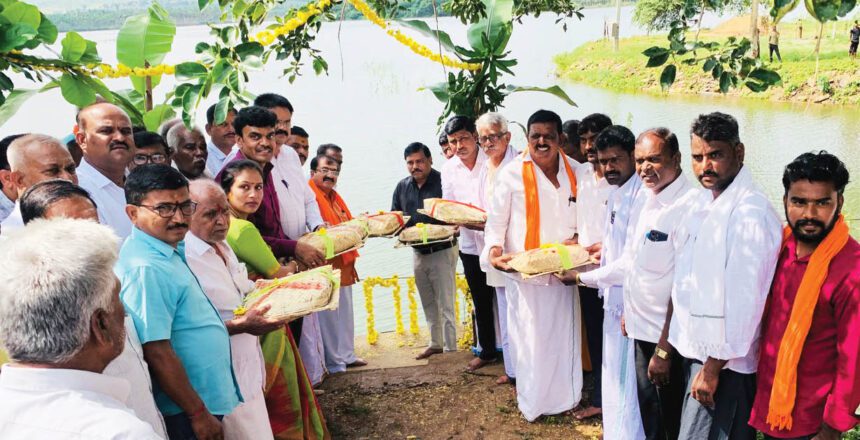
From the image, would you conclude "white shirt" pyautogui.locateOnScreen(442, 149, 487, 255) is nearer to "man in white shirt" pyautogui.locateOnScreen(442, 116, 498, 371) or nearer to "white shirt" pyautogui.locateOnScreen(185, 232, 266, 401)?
"man in white shirt" pyautogui.locateOnScreen(442, 116, 498, 371)

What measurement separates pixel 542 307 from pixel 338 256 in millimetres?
1327

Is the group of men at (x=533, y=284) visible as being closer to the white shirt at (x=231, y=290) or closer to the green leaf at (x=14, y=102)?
the white shirt at (x=231, y=290)

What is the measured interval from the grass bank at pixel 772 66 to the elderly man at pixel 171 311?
14.5 m

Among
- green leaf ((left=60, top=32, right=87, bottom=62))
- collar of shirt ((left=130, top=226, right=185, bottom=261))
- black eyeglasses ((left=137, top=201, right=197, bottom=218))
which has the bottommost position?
collar of shirt ((left=130, top=226, right=185, bottom=261))

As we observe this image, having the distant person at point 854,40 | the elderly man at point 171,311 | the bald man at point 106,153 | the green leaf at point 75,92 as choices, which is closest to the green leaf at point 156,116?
the bald man at point 106,153

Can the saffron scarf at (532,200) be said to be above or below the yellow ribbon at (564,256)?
above

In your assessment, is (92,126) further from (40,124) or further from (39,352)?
(40,124)

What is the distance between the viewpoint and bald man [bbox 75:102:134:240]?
11.2ft

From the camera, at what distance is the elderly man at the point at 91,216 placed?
2.23m

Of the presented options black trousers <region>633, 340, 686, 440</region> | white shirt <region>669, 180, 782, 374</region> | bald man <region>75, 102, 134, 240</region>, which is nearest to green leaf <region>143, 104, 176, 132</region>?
bald man <region>75, 102, 134, 240</region>

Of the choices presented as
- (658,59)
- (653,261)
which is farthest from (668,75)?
(653,261)

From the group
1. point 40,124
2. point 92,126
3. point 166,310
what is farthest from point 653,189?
point 40,124

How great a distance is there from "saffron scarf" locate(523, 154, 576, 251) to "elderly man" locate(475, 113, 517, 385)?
312 millimetres

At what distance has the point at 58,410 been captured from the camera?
1405mm
